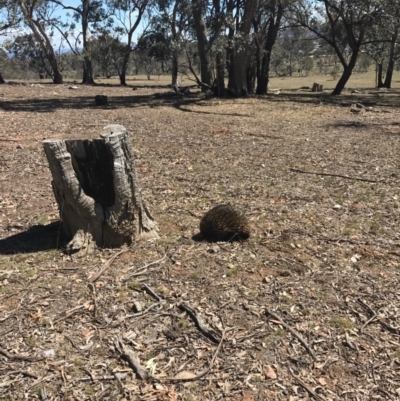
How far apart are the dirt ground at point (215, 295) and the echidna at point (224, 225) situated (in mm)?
130

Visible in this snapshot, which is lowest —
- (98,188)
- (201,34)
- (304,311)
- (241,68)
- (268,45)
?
(304,311)

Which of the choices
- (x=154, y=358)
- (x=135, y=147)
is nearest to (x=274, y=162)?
(x=135, y=147)

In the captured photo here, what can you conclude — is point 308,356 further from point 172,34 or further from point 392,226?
point 172,34

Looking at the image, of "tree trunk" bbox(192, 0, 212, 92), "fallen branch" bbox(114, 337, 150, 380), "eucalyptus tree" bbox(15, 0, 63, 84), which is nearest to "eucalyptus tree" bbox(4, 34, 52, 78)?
"eucalyptus tree" bbox(15, 0, 63, 84)

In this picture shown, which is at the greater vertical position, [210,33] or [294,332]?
[210,33]

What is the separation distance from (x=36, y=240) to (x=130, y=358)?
2.38 meters

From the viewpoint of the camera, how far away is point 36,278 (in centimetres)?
421

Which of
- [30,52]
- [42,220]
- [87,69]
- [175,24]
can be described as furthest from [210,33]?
[30,52]

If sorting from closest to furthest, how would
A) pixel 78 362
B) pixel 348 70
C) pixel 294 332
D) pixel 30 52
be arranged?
1. pixel 78 362
2. pixel 294 332
3. pixel 348 70
4. pixel 30 52

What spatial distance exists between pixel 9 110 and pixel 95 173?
41.5ft

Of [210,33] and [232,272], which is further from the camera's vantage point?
[210,33]

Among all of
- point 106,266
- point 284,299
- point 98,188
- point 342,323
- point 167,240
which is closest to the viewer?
point 342,323

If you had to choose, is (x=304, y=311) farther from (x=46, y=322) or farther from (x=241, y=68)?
(x=241, y=68)

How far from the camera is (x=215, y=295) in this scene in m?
3.98
